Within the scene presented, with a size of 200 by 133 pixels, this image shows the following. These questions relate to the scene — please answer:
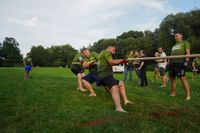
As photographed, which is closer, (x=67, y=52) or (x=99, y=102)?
(x=99, y=102)

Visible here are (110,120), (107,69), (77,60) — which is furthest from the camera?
(77,60)

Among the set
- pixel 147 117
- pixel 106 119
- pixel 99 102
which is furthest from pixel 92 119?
pixel 99 102

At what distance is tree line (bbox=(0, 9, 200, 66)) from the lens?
66188 millimetres

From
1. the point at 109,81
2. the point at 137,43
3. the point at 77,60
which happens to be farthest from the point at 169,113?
the point at 137,43

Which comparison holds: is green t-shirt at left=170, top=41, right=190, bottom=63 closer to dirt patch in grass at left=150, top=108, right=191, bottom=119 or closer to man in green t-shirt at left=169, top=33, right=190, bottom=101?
man in green t-shirt at left=169, top=33, right=190, bottom=101

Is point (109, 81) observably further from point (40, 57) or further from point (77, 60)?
point (40, 57)

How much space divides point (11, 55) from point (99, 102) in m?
105

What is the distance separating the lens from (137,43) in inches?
3334

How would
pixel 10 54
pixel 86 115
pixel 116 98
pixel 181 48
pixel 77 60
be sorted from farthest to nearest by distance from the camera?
pixel 10 54
pixel 77 60
pixel 181 48
pixel 116 98
pixel 86 115

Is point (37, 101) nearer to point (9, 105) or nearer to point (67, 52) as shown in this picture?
point (9, 105)

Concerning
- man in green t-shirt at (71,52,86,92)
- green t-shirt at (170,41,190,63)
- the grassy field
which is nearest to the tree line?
man in green t-shirt at (71,52,86,92)

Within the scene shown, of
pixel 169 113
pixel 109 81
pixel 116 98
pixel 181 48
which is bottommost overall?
pixel 169 113

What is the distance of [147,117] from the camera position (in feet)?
23.8

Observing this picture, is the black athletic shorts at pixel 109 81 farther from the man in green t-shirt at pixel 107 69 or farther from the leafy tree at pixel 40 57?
the leafy tree at pixel 40 57
